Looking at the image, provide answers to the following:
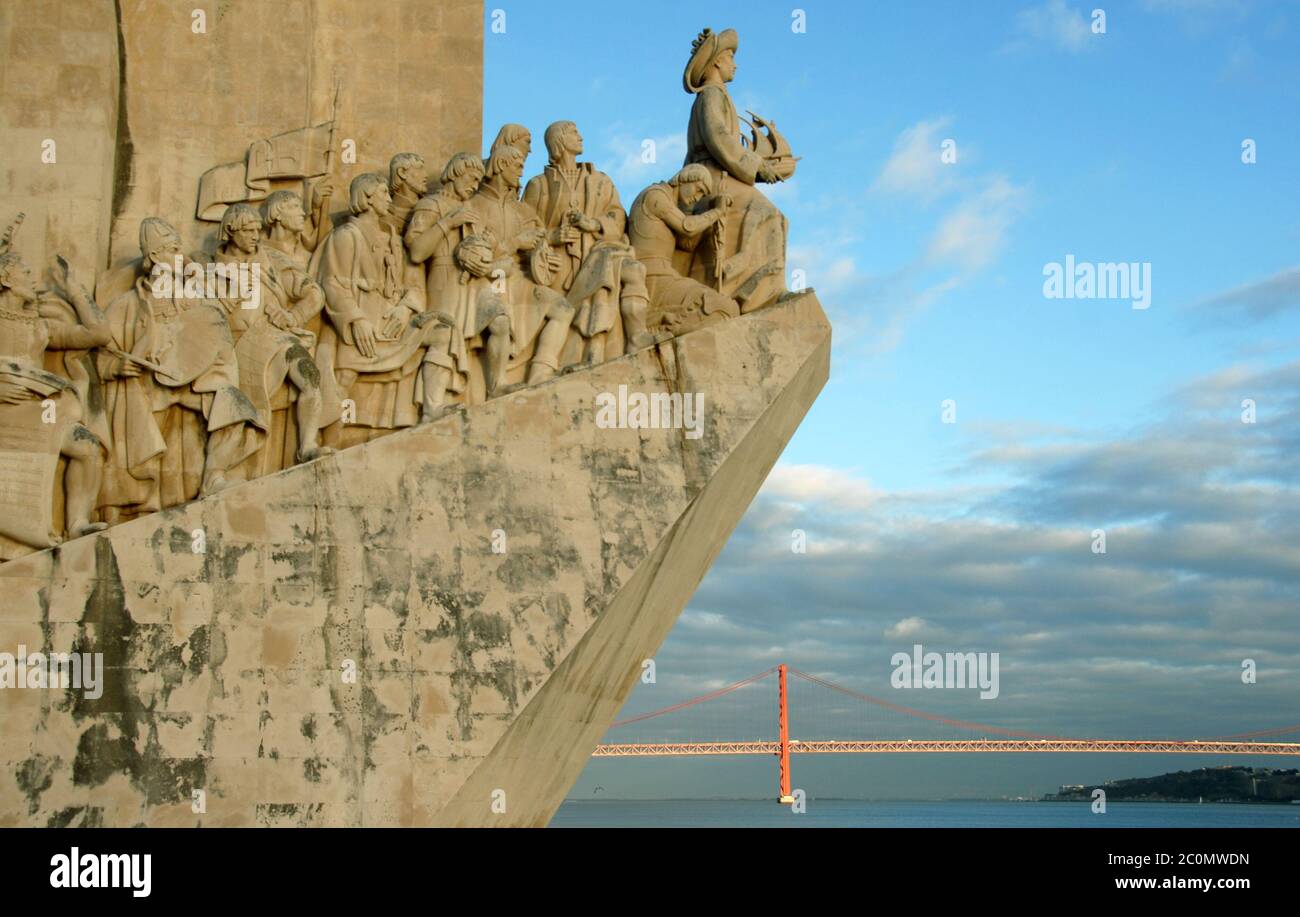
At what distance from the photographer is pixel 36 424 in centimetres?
997

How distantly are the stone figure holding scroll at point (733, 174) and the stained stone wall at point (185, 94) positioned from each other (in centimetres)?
177

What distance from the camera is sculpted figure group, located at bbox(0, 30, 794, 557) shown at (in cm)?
1024

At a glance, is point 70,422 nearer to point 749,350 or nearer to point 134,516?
point 134,516

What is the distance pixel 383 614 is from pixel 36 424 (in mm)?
2284

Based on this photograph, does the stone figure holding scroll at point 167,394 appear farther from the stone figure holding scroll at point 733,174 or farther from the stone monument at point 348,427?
the stone figure holding scroll at point 733,174

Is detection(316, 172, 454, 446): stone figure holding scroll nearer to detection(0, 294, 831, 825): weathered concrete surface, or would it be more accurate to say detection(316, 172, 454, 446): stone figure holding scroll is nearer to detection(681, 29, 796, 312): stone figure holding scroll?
detection(0, 294, 831, 825): weathered concrete surface

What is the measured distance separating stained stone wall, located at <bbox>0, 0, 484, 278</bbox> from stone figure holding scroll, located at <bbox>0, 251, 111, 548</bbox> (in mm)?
694

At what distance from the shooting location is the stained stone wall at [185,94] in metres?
11.1

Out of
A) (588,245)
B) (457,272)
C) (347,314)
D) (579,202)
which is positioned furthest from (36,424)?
(579,202)

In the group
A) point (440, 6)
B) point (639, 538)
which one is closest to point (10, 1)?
point (440, 6)

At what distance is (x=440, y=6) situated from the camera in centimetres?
1255

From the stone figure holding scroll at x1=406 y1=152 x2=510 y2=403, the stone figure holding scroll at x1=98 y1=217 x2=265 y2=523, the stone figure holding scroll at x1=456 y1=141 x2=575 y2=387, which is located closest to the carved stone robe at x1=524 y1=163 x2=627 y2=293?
the stone figure holding scroll at x1=456 y1=141 x2=575 y2=387

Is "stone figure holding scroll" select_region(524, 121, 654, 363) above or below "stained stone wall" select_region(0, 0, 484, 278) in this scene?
below
